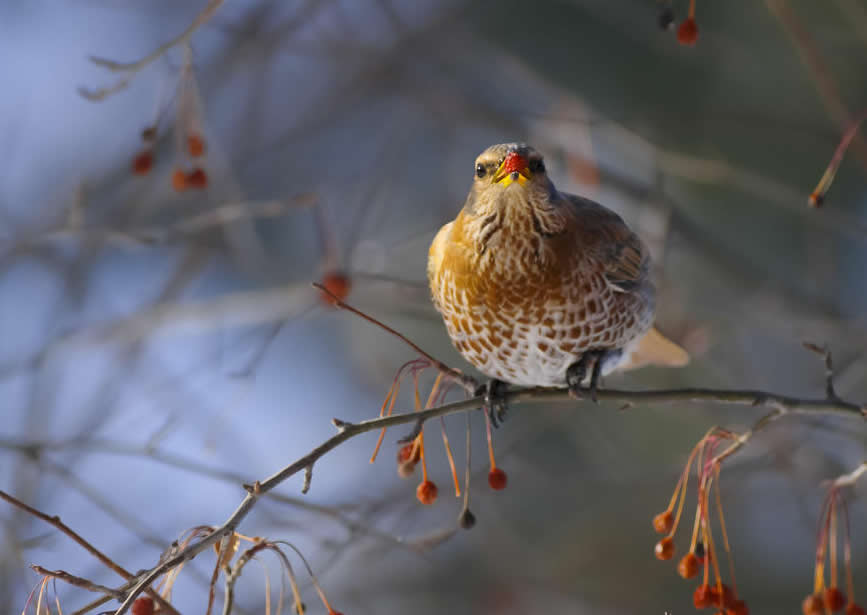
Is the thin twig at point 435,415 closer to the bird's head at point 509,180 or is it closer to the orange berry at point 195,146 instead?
the bird's head at point 509,180

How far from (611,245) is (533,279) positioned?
307mm

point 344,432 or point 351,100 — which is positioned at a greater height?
point 351,100

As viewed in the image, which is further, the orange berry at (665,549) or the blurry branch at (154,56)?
the orange berry at (665,549)

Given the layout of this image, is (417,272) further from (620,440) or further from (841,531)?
(841,531)

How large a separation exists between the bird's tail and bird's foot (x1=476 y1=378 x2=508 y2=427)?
1.76ft

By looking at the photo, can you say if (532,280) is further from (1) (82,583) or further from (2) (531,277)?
(1) (82,583)

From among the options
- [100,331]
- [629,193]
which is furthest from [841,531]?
[100,331]

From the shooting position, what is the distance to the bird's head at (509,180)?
2.61 metres

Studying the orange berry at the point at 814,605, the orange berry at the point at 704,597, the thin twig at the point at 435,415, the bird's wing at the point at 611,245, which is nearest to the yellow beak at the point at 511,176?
the bird's wing at the point at 611,245

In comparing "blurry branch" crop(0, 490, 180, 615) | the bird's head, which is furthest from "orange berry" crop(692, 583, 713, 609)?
"blurry branch" crop(0, 490, 180, 615)

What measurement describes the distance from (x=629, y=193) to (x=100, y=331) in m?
2.36

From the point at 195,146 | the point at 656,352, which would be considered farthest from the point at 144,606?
the point at 656,352

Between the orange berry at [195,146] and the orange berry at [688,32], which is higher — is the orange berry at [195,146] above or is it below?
above

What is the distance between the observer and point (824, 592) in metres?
2.46
